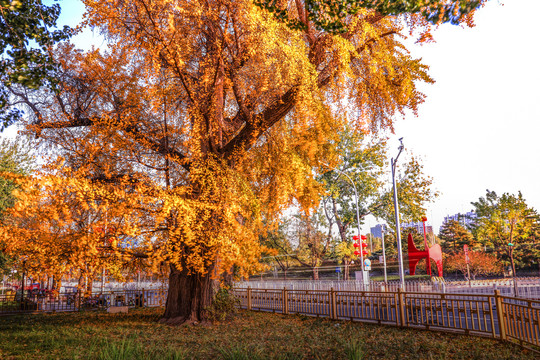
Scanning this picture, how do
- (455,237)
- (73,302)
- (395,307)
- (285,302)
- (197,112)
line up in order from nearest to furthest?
(395,307)
(197,112)
(285,302)
(73,302)
(455,237)

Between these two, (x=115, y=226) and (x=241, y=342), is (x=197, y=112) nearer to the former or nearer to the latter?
(x=115, y=226)

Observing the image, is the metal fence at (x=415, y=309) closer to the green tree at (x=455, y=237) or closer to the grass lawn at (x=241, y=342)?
the grass lawn at (x=241, y=342)

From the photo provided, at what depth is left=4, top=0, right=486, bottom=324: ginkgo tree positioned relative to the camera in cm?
1229

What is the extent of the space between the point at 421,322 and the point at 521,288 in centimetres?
1934

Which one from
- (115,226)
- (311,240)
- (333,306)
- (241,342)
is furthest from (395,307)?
(311,240)

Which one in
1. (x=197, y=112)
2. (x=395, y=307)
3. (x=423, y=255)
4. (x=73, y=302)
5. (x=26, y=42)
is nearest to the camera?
(x=26, y=42)

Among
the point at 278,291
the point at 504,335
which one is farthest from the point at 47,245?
the point at 504,335

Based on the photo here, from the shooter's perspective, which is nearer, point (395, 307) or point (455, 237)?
point (395, 307)

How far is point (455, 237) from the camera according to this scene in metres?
62.2

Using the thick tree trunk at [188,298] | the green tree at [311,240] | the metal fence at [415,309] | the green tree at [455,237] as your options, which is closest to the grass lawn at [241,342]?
the metal fence at [415,309]

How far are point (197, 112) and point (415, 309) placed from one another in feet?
33.4

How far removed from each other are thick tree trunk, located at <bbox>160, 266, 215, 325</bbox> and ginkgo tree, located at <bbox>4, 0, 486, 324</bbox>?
47mm

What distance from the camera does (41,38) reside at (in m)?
8.88

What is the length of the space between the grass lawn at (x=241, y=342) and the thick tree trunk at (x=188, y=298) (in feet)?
2.48
